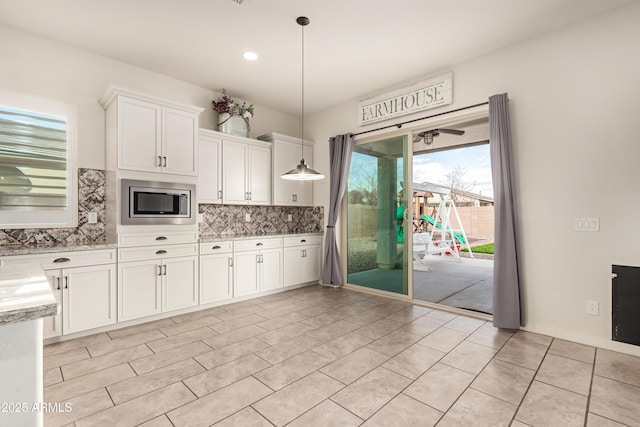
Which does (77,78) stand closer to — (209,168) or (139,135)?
(139,135)

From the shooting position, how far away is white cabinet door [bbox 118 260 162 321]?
3.25 metres

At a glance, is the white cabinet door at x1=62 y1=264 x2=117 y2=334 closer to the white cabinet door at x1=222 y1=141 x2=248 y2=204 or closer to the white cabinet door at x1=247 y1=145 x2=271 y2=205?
the white cabinet door at x1=222 y1=141 x2=248 y2=204

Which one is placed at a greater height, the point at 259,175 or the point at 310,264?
the point at 259,175

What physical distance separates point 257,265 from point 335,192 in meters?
1.65

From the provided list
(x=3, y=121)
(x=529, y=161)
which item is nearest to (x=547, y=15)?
(x=529, y=161)

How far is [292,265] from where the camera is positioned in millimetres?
4898

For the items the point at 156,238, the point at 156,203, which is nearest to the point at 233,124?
the point at 156,203

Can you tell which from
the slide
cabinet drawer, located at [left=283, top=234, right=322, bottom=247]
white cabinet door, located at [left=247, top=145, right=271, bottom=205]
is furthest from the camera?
the slide

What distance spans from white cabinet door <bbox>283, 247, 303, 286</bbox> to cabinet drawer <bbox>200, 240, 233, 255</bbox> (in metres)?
0.95

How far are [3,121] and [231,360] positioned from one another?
3150 mm

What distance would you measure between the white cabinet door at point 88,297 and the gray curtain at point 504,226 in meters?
3.93

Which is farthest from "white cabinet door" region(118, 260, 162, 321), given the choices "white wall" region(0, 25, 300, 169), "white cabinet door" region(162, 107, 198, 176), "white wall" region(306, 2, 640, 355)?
"white wall" region(306, 2, 640, 355)

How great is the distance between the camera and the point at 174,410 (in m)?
1.91

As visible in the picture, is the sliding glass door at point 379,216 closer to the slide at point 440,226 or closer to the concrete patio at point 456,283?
the concrete patio at point 456,283
